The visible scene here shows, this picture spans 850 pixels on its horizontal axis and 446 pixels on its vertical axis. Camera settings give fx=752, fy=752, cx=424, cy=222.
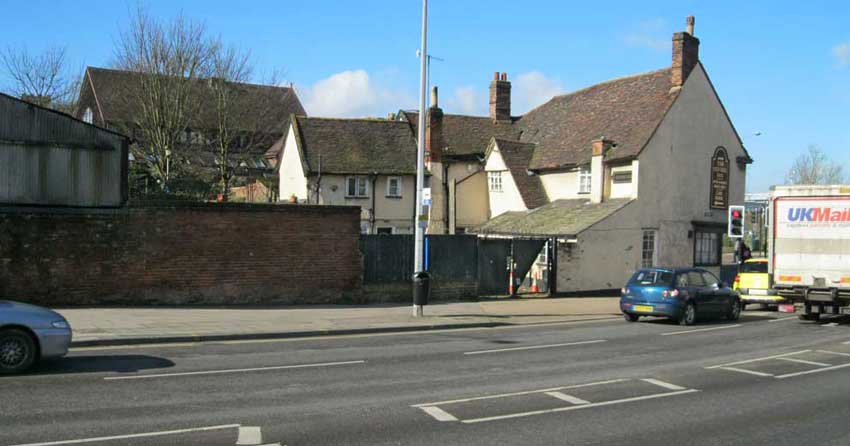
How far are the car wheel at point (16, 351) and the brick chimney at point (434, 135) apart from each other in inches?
1067

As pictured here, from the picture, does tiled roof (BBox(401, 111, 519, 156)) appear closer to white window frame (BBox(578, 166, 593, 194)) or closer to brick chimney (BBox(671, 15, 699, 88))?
white window frame (BBox(578, 166, 593, 194))

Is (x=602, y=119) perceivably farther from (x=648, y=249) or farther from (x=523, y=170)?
(x=648, y=249)

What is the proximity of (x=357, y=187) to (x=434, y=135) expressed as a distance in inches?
180

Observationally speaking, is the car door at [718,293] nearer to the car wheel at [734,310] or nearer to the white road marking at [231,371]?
the car wheel at [734,310]

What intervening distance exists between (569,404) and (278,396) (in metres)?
3.81

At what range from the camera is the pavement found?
15.1 metres

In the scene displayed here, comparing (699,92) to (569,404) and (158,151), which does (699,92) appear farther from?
(569,404)

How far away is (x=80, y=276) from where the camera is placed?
1858 cm

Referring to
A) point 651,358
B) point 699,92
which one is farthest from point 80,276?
point 699,92

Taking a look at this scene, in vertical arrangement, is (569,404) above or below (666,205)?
below

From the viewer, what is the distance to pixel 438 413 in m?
9.12

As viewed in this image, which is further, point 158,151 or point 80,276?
point 158,151

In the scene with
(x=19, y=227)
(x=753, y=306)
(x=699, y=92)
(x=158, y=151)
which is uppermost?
(x=699, y=92)

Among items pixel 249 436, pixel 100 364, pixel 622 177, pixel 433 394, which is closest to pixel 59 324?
pixel 100 364
